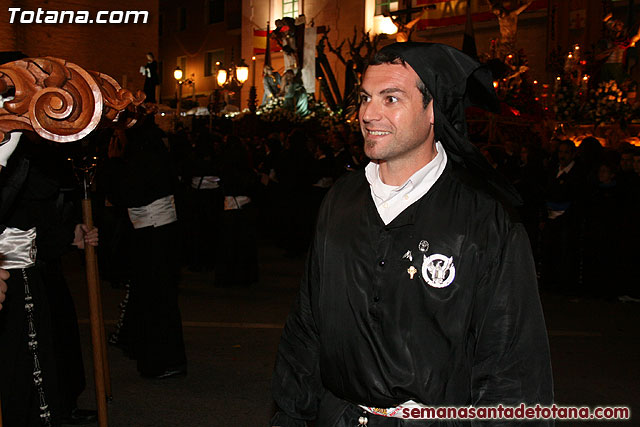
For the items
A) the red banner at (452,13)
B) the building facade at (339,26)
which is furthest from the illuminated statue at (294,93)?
the red banner at (452,13)

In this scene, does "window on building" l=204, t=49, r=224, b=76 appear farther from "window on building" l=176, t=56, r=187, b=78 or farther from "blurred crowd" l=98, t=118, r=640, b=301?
"blurred crowd" l=98, t=118, r=640, b=301

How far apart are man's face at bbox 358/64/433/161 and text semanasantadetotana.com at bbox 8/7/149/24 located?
18.4 metres

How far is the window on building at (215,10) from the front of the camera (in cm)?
4744

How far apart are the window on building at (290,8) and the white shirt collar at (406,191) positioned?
116 feet

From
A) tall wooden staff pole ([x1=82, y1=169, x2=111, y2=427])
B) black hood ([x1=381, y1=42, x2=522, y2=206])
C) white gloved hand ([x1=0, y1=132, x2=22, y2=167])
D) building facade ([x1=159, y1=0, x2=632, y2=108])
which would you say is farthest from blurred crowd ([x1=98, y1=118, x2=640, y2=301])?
building facade ([x1=159, y1=0, x2=632, y2=108])

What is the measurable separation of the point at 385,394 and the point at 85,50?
62.6 feet

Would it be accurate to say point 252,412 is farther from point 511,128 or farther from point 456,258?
point 511,128

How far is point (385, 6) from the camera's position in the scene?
32.4 metres

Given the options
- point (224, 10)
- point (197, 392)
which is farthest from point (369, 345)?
point (224, 10)

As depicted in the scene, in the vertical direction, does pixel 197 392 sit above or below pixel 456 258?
below

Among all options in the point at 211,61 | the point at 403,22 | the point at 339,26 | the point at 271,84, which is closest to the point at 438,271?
the point at 403,22

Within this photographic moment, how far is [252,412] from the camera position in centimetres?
515

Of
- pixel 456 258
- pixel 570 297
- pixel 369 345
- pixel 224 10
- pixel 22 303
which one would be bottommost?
pixel 570 297

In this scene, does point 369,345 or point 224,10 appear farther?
point 224,10
